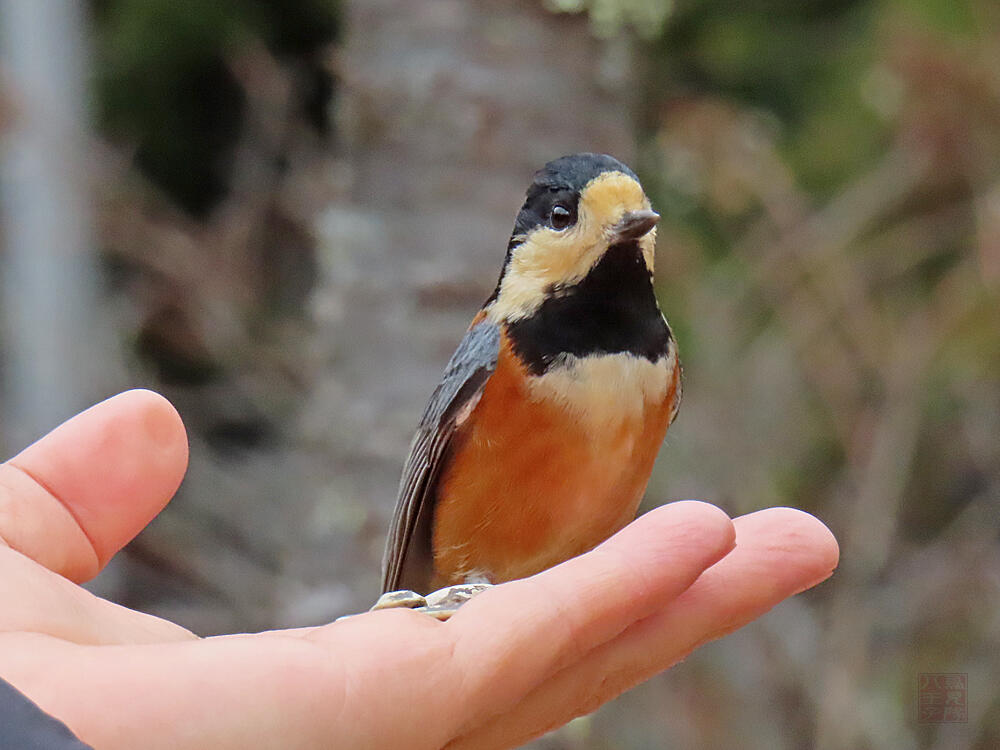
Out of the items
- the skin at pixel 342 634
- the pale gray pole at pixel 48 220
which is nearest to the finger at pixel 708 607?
the skin at pixel 342 634

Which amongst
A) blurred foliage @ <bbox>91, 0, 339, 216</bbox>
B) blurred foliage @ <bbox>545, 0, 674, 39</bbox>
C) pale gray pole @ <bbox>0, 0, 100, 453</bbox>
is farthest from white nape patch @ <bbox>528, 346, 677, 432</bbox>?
blurred foliage @ <bbox>91, 0, 339, 216</bbox>

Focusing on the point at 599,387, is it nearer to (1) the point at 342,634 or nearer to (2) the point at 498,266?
(1) the point at 342,634

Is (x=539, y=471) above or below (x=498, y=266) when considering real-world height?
below

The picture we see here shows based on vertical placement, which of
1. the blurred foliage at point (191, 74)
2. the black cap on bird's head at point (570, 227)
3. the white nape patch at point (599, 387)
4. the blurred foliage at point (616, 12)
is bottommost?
the white nape patch at point (599, 387)

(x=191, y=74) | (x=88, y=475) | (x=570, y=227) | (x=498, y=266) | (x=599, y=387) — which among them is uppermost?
(x=191, y=74)

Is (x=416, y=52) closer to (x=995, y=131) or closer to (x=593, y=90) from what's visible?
(x=593, y=90)

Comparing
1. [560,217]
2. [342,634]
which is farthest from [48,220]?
[342,634]

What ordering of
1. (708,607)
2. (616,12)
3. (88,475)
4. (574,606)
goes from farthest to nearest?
(616,12) → (88,475) → (708,607) → (574,606)

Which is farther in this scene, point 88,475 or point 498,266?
point 498,266

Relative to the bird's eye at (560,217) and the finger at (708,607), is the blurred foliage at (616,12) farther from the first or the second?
the finger at (708,607)
